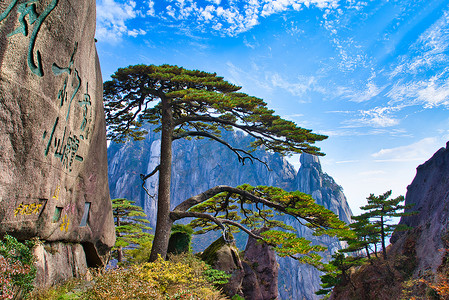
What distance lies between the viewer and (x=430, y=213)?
1477 centimetres

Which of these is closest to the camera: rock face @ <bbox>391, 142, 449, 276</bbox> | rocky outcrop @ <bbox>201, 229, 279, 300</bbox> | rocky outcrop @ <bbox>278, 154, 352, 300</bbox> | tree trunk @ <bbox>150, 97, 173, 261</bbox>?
tree trunk @ <bbox>150, 97, 173, 261</bbox>

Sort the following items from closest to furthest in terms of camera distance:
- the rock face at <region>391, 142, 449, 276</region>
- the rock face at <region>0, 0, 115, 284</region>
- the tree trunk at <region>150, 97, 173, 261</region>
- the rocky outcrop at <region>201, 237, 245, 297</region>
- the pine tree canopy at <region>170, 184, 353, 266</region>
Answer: the rock face at <region>0, 0, 115, 284</region>
the pine tree canopy at <region>170, 184, 353, 266</region>
the tree trunk at <region>150, 97, 173, 261</region>
the rocky outcrop at <region>201, 237, 245, 297</region>
the rock face at <region>391, 142, 449, 276</region>

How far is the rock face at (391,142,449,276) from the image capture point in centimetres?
1230

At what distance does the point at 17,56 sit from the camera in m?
3.21

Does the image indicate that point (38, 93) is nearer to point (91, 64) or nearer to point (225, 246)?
point (91, 64)

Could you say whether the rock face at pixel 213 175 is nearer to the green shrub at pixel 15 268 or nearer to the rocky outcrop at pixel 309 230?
the rocky outcrop at pixel 309 230

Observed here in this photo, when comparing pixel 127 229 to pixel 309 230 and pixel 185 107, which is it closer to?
pixel 185 107

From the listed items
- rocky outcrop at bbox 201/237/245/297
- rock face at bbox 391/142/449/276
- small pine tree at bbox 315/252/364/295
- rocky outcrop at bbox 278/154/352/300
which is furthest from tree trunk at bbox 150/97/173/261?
rocky outcrop at bbox 278/154/352/300

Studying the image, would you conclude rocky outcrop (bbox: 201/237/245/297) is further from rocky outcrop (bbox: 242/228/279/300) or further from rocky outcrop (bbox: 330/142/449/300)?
rocky outcrop (bbox: 330/142/449/300)

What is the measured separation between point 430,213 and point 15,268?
1860 cm

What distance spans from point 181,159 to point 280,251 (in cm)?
9583

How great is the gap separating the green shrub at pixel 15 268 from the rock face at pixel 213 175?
2549 inches

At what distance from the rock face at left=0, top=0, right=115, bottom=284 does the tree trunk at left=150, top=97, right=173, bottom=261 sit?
2.29m

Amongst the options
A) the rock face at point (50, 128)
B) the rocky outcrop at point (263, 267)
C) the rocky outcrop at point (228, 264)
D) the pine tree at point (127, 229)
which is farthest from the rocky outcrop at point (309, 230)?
the rock face at point (50, 128)
